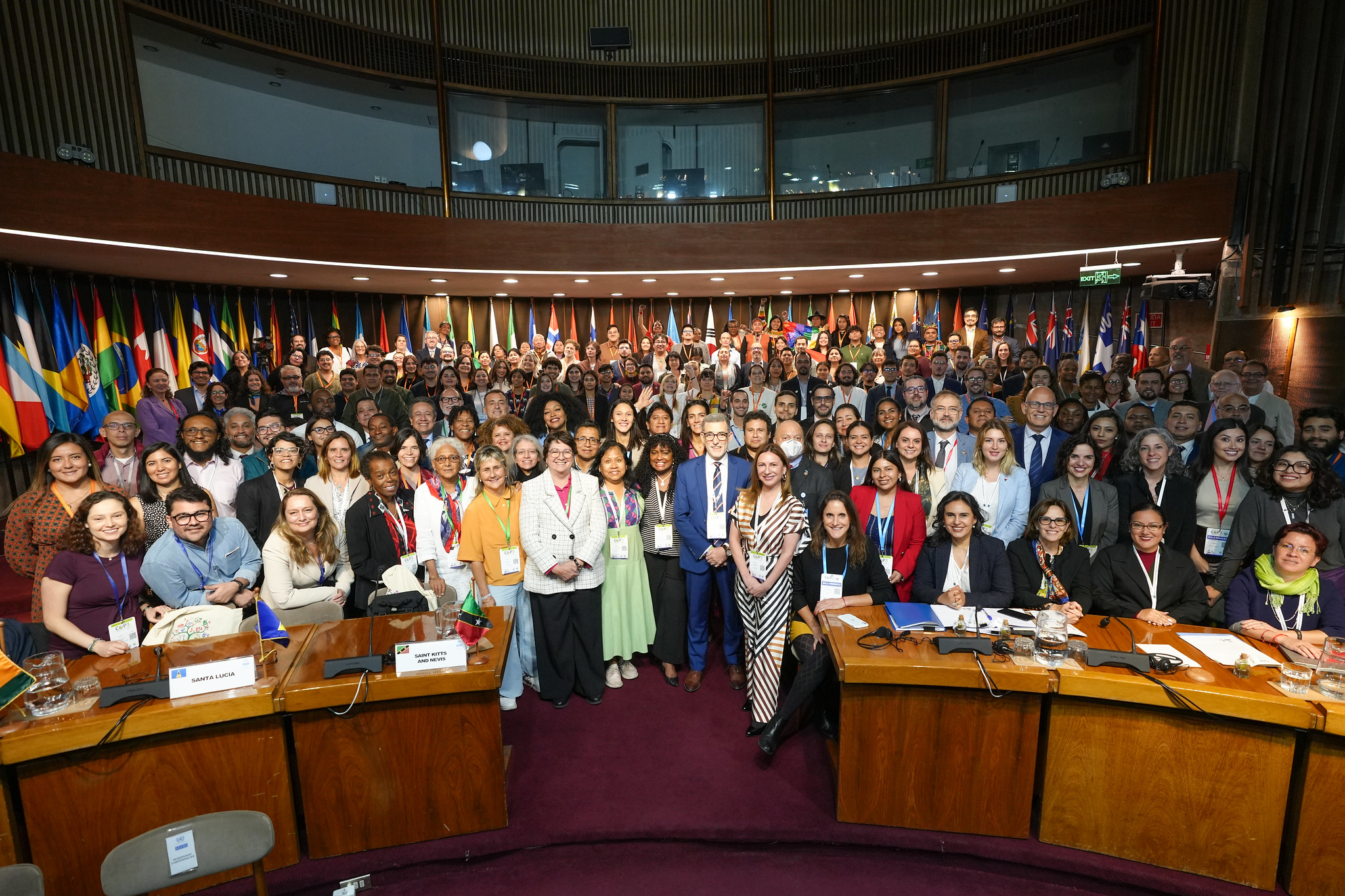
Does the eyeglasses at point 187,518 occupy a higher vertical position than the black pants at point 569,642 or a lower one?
higher

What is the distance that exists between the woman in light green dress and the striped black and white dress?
2.38 ft

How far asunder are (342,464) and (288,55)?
8.10m

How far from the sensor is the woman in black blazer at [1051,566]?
10.3ft

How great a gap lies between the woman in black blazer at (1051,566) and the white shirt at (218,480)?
4.48 metres

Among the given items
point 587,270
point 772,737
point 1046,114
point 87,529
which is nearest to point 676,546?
point 772,737

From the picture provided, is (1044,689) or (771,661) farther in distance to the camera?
(771,661)

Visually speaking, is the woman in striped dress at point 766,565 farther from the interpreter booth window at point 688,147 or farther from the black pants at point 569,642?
the interpreter booth window at point 688,147

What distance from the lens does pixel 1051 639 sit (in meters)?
2.49

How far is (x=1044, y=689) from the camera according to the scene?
2363mm

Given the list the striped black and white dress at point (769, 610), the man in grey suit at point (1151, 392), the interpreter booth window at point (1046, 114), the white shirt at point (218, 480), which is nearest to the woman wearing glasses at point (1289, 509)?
the man in grey suit at point (1151, 392)

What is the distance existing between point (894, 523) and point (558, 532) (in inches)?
71.4

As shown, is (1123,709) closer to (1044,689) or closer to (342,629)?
(1044,689)

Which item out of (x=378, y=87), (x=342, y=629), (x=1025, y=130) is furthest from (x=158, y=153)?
(x=1025, y=130)

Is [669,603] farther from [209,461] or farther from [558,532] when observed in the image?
[209,461]
